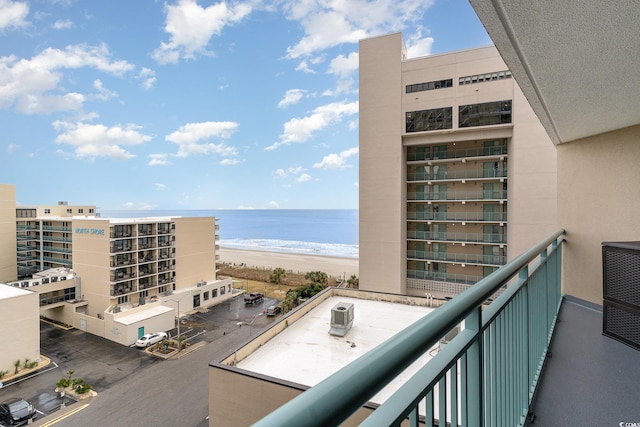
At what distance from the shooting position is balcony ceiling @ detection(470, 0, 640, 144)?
1355mm

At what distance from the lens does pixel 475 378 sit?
1.11 metres

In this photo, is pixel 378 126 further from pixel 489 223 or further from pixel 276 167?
pixel 276 167

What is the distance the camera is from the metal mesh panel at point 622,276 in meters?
2.31

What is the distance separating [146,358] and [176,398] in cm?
391

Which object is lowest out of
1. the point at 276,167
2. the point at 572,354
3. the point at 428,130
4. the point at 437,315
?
the point at 572,354

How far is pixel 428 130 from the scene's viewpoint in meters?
13.9

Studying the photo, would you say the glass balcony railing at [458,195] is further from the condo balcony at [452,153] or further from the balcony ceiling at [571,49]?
the balcony ceiling at [571,49]

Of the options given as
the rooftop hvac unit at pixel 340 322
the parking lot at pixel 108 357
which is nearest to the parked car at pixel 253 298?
the parking lot at pixel 108 357

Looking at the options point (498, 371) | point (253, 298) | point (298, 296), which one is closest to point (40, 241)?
point (253, 298)

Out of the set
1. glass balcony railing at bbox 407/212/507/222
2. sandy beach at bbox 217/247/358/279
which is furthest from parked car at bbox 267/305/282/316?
sandy beach at bbox 217/247/358/279

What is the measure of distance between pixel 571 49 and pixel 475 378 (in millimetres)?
1688

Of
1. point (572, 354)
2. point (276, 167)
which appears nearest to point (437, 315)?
point (572, 354)

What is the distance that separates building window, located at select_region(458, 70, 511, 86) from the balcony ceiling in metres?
12.1

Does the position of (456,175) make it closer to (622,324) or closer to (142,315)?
(622,324)
